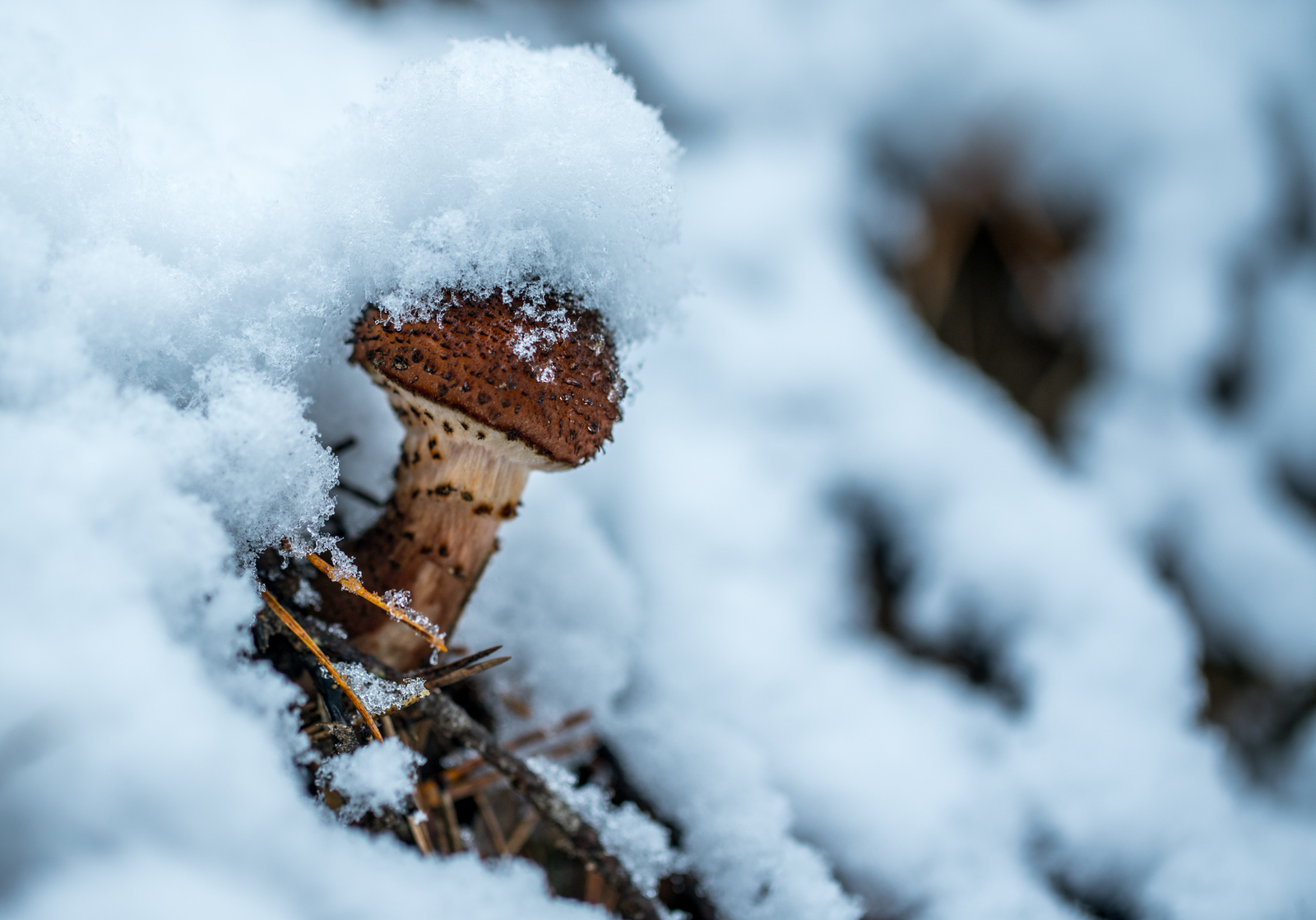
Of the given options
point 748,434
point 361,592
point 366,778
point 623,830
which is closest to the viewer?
point 366,778

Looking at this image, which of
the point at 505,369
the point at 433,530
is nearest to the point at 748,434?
the point at 433,530

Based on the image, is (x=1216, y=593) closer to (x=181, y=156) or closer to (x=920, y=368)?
(x=920, y=368)

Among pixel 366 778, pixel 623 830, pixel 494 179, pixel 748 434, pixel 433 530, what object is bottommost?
pixel 366 778

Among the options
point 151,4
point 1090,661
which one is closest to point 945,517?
point 1090,661

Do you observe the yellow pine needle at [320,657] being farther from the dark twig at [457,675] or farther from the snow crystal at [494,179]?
the snow crystal at [494,179]

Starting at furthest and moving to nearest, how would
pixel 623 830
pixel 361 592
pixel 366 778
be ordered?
pixel 623 830, pixel 361 592, pixel 366 778

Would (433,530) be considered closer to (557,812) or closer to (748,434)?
(557,812)

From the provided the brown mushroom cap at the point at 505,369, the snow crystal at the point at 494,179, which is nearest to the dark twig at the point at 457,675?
the brown mushroom cap at the point at 505,369
